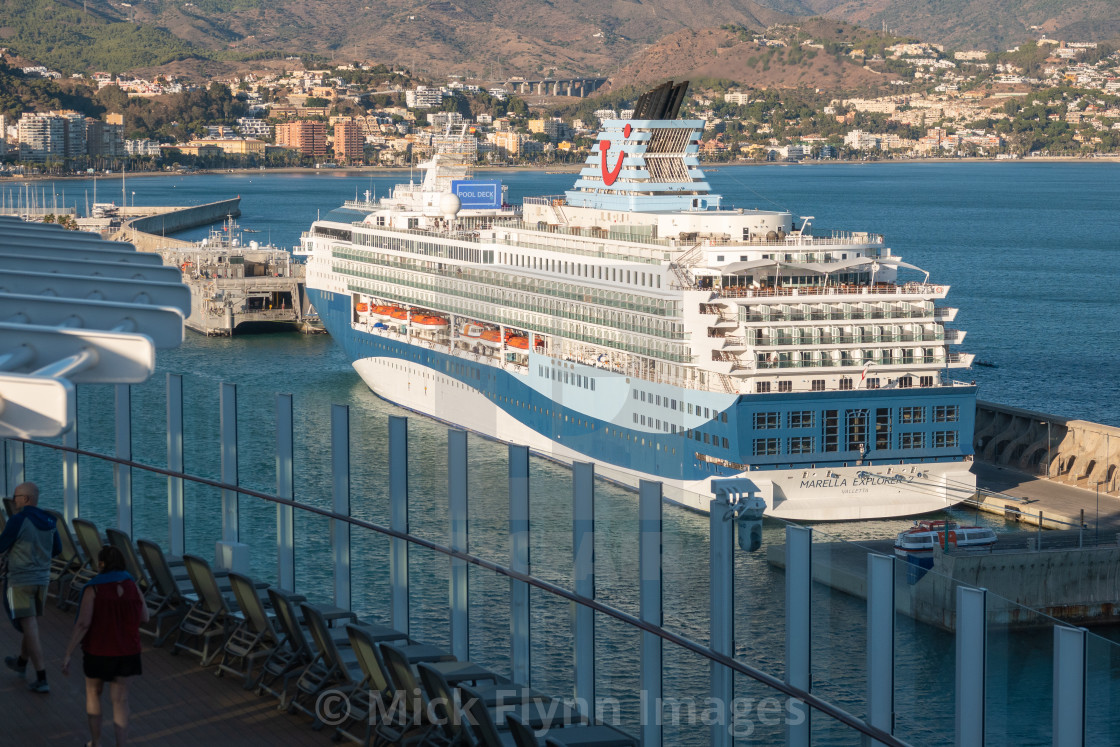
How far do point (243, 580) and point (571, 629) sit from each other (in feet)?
5.97

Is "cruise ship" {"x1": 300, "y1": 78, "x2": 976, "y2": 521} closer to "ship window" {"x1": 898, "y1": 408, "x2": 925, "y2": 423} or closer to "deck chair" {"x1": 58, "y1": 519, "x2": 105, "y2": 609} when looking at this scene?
"ship window" {"x1": 898, "y1": 408, "x2": 925, "y2": 423}

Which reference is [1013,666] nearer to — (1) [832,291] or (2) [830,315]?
(2) [830,315]

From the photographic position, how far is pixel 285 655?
793 centimetres

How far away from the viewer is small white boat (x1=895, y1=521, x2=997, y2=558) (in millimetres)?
19484

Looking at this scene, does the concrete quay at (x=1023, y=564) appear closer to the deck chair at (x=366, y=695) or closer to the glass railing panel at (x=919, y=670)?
the glass railing panel at (x=919, y=670)

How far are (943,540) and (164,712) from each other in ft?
46.4

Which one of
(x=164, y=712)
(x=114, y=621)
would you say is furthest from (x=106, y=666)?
(x=164, y=712)

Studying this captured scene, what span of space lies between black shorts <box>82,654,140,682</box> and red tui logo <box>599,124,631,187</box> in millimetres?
23318

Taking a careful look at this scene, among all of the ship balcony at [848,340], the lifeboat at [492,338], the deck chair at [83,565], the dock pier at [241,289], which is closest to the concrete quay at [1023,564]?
the ship balcony at [848,340]

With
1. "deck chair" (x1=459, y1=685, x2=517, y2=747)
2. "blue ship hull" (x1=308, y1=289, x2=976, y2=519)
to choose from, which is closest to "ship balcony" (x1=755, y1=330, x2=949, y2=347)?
"blue ship hull" (x1=308, y1=289, x2=976, y2=519)

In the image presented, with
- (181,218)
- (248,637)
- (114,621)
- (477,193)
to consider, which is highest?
(477,193)

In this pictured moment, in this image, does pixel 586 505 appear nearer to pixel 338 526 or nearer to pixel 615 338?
pixel 338 526

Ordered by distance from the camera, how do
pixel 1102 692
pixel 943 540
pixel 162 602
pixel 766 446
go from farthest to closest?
pixel 766 446, pixel 943 540, pixel 162 602, pixel 1102 692

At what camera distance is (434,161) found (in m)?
36.5
